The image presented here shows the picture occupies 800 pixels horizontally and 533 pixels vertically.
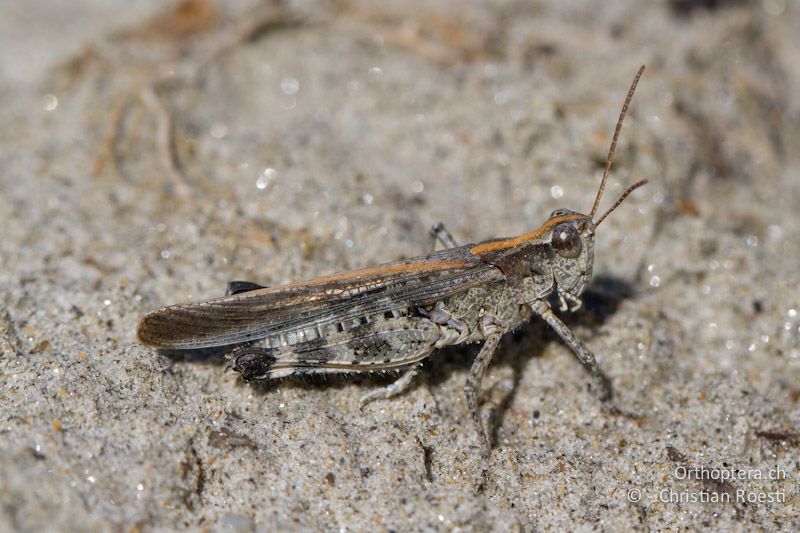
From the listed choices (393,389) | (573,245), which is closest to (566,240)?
(573,245)

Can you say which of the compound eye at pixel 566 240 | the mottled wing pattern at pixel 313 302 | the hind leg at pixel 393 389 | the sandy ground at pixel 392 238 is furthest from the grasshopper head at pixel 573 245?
the hind leg at pixel 393 389

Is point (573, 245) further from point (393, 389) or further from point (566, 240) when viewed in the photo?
point (393, 389)

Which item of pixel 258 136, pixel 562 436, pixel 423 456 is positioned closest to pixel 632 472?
pixel 562 436

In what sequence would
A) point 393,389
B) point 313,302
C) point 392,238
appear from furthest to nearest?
point 392,238 < point 393,389 < point 313,302

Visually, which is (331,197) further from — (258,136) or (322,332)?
(322,332)

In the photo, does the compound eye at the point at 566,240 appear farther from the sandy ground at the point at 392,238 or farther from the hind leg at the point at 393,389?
A: the hind leg at the point at 393,389

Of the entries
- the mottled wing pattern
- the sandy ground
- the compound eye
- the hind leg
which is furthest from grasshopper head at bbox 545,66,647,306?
the hind leg
